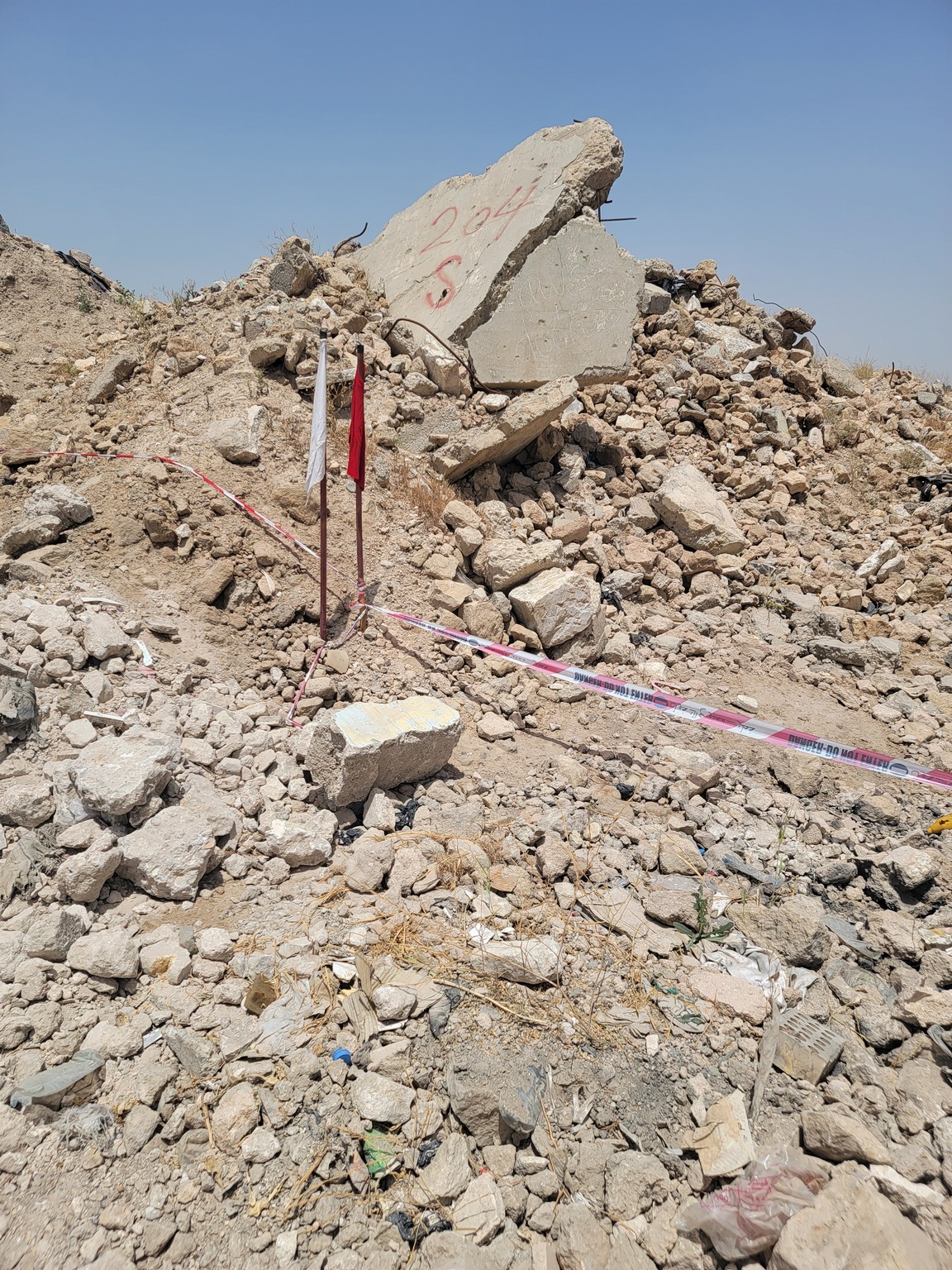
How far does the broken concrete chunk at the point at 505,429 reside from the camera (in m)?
6.07

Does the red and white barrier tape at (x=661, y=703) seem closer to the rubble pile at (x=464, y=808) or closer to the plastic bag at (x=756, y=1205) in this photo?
the rubble pile at (x=464, y=808)

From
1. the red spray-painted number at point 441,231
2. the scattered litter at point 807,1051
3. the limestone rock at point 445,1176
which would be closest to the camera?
the limestone rock at point 445,1176

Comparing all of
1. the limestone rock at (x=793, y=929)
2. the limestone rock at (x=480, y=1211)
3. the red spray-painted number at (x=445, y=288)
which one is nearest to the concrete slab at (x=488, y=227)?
the red spray-painted number at (x=445, y=288)

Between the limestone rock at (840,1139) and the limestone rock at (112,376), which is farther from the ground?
the limestone rock at (112,376)

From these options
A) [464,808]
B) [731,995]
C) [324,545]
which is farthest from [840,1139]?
[324,545]

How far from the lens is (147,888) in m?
3.06

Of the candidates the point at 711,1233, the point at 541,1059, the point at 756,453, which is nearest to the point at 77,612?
the point at 541,1059

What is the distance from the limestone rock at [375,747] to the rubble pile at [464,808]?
0.03m

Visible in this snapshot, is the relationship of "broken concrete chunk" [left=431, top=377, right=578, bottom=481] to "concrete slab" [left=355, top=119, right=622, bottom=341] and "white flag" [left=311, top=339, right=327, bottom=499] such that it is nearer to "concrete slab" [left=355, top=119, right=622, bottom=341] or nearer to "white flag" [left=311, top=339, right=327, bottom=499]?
"concrete slab" [left=355, top=119, right=622, bottom=341]

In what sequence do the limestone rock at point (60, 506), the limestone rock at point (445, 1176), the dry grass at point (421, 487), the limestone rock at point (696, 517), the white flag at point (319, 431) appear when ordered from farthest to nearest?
the limestone rock at point (696, 517)
the dry grass at point (421, 487)
the limestone rock at point (60, 506)
the white flag at point (319, 431)
the limestone rock at point (445, 1176)

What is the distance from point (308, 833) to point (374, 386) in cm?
450

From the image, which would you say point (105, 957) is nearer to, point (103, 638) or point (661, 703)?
point (103, 638)

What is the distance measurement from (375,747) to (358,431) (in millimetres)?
2263

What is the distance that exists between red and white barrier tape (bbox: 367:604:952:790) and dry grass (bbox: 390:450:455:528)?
1103 mm
